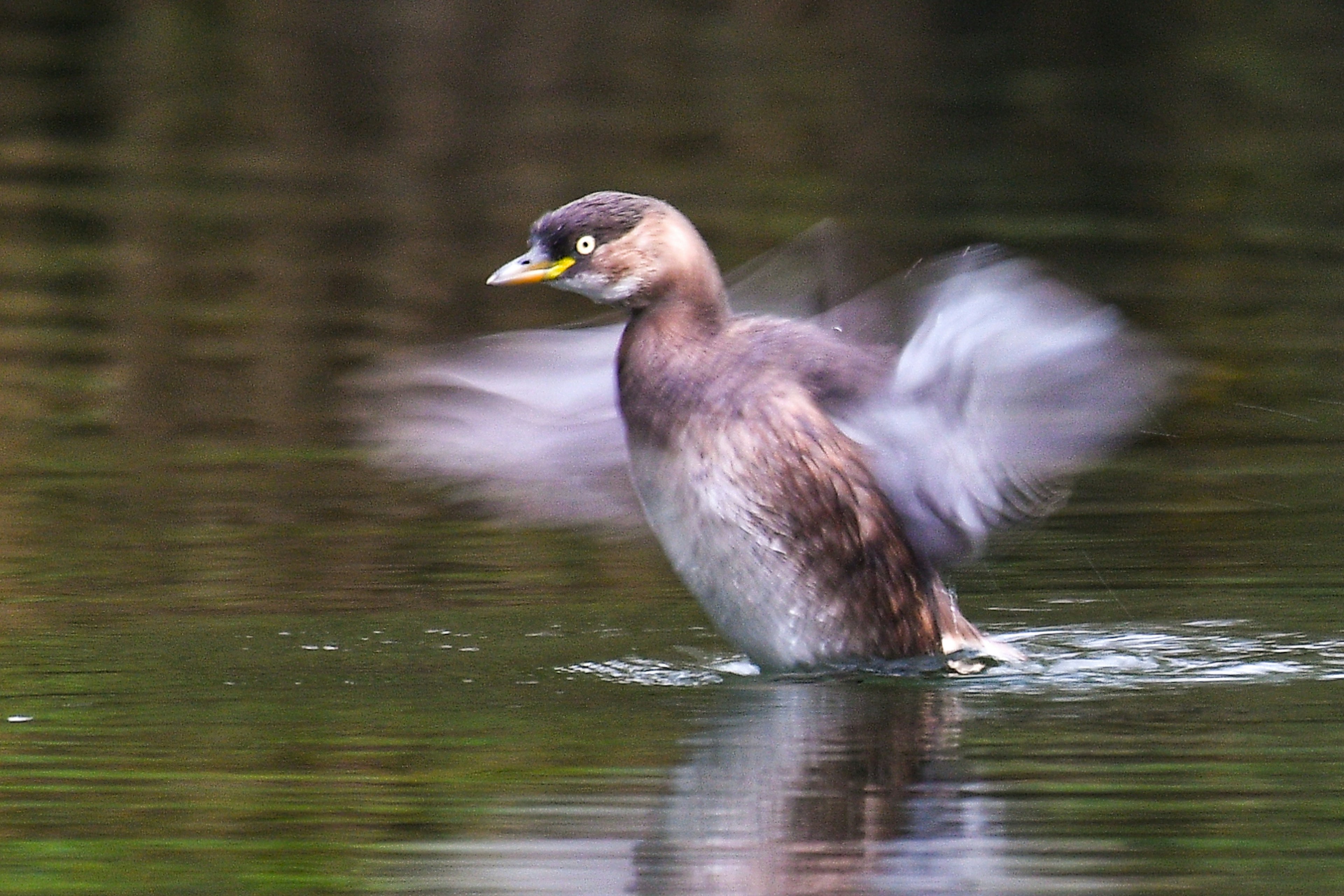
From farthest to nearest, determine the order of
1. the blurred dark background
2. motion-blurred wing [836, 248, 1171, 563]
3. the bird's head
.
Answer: the blurred dark background → the bird's head → motion-blurred wing [836, 248, 1171, 563]

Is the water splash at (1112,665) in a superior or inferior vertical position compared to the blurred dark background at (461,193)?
inferior

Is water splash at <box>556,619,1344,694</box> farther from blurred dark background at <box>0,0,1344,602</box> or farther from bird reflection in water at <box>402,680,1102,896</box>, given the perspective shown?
blurred dark background at <box>0,0,1344,602</box>

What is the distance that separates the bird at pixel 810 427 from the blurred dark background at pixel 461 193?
0.91m

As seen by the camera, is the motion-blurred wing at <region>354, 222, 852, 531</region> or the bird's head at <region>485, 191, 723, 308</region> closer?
the bird's head at <region>485, 191, 723, 308</region>

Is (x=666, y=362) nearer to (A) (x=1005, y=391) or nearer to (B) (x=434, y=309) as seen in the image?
(A) (x=1005, y=391)

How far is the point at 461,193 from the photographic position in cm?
1984

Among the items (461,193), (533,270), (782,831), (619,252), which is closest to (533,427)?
(533,270)

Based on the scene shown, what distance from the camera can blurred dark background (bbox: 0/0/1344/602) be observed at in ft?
34.7

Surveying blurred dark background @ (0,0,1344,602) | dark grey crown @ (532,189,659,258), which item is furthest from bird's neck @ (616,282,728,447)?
blurred dark background @ (0,0,1344,602)

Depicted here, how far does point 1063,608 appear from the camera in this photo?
877 centimetres

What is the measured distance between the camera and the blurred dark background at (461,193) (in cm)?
1056

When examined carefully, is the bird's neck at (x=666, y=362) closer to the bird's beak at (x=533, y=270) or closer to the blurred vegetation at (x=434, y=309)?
the bird's beak at (x=533, y=270)

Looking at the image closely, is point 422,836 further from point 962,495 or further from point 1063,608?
point 1063,608

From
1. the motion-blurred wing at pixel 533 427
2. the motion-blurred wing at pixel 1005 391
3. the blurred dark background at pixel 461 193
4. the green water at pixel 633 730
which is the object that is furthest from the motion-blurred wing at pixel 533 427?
the motion-blurred wing at pixel 1005 391
